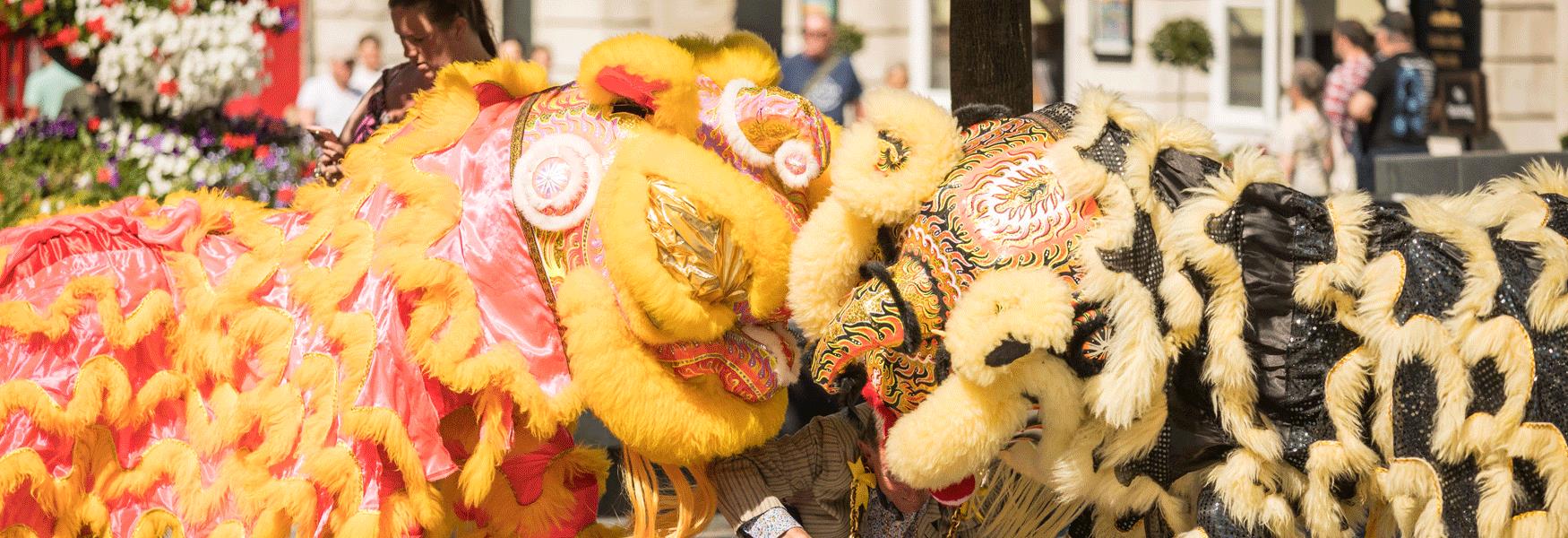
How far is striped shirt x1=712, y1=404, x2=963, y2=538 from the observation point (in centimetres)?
282

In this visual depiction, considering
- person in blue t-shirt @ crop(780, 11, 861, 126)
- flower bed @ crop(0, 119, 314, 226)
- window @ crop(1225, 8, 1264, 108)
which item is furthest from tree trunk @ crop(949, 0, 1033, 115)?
window @ crop(1225, 8, 1264, 108)

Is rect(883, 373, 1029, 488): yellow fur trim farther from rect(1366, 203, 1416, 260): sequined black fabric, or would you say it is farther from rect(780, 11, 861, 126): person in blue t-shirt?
rect(780, 11, 861, 126): person in blue t-shirt

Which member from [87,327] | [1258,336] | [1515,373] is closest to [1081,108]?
[1258,336]

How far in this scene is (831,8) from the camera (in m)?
11.0

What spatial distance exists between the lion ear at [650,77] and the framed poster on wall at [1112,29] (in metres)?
9.46

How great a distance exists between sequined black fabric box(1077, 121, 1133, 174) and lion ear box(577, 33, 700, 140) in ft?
2.13

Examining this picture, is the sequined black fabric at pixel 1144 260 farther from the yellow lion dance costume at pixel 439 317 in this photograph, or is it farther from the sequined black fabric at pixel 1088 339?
the yellow lion dance costume at pixel 439 317

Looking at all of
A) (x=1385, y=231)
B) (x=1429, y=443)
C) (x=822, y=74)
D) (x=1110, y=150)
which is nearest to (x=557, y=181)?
(x=1110, y=150)

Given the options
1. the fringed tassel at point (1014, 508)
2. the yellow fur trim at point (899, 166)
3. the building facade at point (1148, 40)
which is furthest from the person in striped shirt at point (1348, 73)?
the yellow fur trim at point (899, 166)

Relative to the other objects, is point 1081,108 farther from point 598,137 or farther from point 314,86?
point 314,86

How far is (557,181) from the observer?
2.55 m

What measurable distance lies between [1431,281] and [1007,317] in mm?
588

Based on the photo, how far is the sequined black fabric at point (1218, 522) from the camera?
2.31 meters

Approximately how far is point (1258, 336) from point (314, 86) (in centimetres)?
687
